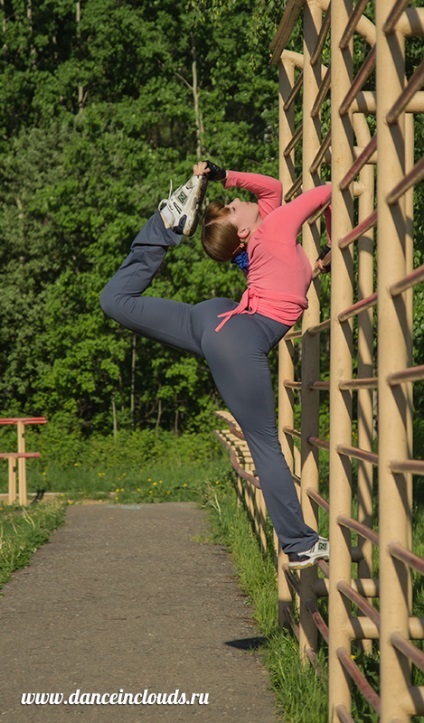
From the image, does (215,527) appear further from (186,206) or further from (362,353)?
(186,206)

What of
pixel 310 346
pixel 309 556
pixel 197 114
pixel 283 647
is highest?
pixel 197 114

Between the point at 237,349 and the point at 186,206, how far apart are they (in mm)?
639

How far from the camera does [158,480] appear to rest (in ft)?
58.1

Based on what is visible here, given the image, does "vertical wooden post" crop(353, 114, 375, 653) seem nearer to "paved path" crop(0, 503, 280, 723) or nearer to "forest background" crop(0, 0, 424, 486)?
"paved path" crop(0, 503, 280, 723)

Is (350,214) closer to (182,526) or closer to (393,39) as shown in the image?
(393,39)

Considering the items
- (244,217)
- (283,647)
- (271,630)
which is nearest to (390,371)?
(244,217)

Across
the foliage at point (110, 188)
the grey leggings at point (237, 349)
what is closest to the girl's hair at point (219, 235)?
the grey leggings at point (237, 349)

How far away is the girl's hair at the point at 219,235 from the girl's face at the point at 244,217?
22mm

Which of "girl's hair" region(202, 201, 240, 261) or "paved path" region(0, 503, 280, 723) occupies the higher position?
"girl's hair" region(202, 201, 240, 261)

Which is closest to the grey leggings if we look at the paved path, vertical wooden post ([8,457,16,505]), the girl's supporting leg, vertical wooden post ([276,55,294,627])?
the girl's supporting leg

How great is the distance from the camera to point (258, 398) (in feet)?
14.7

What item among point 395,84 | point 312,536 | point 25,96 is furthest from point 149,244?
point 25,96

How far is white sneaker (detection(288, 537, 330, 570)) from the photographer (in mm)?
4500

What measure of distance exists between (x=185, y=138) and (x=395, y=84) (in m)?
31.1
